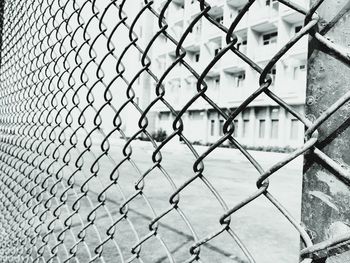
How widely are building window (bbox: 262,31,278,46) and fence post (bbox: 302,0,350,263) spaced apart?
19.0 meters

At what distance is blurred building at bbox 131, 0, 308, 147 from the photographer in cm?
1623

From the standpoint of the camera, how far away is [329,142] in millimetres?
492

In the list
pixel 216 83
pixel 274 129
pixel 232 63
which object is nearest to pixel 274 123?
pixel 274 129

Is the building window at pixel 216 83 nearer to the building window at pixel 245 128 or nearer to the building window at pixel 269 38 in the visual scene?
the building window at pixel 245 128

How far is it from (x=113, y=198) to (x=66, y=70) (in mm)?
3374

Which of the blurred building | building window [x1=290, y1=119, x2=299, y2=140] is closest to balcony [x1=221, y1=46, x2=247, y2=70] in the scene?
the blurred building

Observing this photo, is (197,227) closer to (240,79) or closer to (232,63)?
(232,63)

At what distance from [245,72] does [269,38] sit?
2616 millimetres

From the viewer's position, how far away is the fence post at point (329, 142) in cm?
47

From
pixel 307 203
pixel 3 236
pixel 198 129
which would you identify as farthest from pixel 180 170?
pixel 198 129

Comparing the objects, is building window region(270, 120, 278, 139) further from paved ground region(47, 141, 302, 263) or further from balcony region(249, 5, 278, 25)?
paved ground region(47, 141, 302, 263)

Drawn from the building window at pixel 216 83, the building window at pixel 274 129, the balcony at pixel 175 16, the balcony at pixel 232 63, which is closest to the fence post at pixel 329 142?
the building window at pixel 274 129

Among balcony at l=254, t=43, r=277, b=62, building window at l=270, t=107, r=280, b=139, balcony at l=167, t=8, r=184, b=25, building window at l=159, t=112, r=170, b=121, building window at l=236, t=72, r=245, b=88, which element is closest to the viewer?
balcony at l=254, t=43, r=277, b=62

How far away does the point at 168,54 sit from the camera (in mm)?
22312
